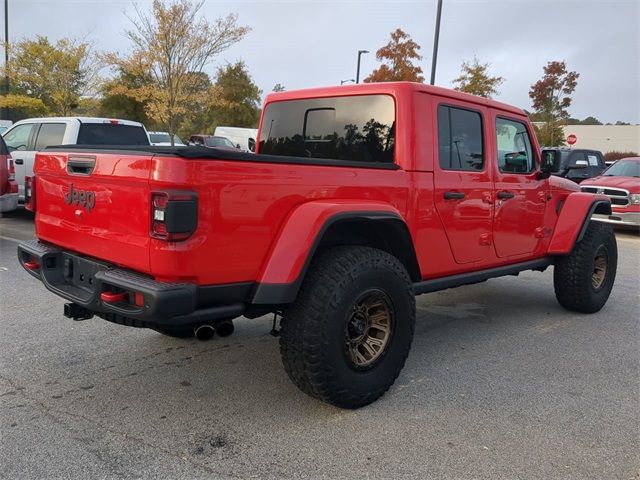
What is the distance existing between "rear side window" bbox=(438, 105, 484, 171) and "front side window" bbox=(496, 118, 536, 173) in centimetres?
31

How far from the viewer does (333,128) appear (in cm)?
420

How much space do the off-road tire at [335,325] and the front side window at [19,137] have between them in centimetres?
860

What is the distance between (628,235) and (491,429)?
1141 cm

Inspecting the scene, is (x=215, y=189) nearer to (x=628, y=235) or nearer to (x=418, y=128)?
(x=418, y=128)

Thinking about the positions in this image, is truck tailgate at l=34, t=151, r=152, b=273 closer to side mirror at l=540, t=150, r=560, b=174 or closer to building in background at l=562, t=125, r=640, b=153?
side mirror at l=540, t=150, r=560, b=174

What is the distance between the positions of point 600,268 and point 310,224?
13.5 feet

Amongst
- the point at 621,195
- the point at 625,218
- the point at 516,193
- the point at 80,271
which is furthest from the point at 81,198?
the point at 621,195

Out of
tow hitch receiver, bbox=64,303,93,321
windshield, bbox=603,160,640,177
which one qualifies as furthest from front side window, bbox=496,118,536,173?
windshield, bbox=603,160,640,177

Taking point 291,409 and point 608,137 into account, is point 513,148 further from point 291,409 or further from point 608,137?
point 608,137

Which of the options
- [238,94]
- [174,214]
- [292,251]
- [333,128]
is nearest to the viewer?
[174,214]

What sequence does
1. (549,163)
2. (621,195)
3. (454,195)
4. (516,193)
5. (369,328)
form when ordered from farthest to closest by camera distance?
(621,195) < (549,163) < (516,193) < (454,195) < (369,328)

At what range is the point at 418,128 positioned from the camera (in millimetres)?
3738

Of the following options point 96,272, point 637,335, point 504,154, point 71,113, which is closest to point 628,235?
point 637,335

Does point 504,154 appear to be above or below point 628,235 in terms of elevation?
above
